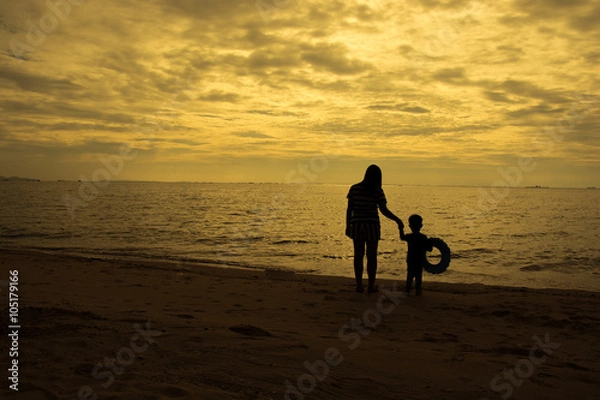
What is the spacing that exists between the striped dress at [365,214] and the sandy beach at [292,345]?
1.17 m

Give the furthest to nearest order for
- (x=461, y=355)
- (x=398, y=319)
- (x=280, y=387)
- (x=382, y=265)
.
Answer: (x=382, y=265)
(x=398, y=319)
(x=461, y=355)
(x=280, y=387)

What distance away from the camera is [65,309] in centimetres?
523

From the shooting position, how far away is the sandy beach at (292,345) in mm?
3406

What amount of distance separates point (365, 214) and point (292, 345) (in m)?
3.42

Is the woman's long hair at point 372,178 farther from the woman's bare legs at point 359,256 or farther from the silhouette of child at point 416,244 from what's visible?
the woman's bare legs at point 359,256

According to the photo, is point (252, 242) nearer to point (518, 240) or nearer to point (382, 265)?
point (382, 265)

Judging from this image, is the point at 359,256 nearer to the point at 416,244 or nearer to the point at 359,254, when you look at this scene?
the point at 359,254

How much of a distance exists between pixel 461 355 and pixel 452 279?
338 inches

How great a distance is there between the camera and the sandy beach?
11.2 ft

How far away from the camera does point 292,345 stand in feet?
14.8

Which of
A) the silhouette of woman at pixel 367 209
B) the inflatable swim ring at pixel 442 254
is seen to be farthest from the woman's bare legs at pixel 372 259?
the inflatable swim ring at pixel 442 254

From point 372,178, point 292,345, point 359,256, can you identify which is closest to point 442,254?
point 359,256

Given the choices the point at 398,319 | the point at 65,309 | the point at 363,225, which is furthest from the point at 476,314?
the point at 65,309

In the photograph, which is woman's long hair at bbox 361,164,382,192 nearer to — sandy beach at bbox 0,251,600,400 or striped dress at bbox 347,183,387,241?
striped dress at bbox 347,183,387,241
